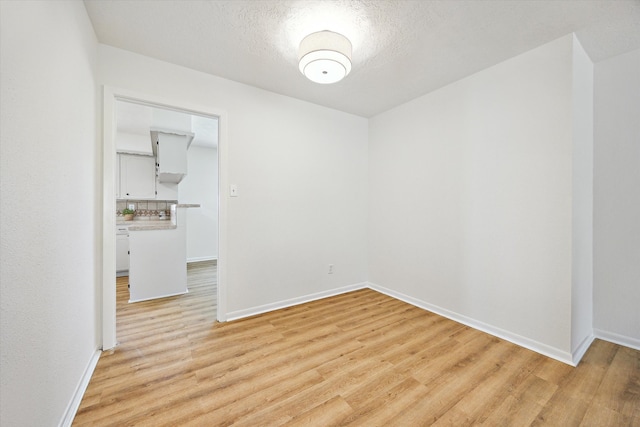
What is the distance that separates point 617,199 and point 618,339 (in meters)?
1.20

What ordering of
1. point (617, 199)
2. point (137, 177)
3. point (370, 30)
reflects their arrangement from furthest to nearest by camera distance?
point (137, 177) → point (617, 199) → point (370, 30)

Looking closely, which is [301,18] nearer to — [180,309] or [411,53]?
[411,53]

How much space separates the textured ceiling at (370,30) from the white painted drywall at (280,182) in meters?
0.21

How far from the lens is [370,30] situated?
1.91 m

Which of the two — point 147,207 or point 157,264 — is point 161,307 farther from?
point 147,207

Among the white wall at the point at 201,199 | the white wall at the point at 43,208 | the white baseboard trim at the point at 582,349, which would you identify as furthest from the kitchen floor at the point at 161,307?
the white baseboard trim at the point at 582,349

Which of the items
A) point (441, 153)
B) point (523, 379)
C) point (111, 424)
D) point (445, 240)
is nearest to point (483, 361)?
point (523, 379)

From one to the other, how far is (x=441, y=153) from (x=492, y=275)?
4.36 feet

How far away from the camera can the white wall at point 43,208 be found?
35.5 inches

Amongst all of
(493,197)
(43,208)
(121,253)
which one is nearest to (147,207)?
(121,253)

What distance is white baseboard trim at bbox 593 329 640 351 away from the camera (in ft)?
7.00

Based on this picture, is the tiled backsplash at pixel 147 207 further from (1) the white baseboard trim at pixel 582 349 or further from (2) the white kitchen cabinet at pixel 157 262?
(1) the white baseboard trim at pixel 582 349

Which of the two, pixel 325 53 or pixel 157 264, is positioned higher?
pixel 325 53

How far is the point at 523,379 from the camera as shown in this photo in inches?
69.6
